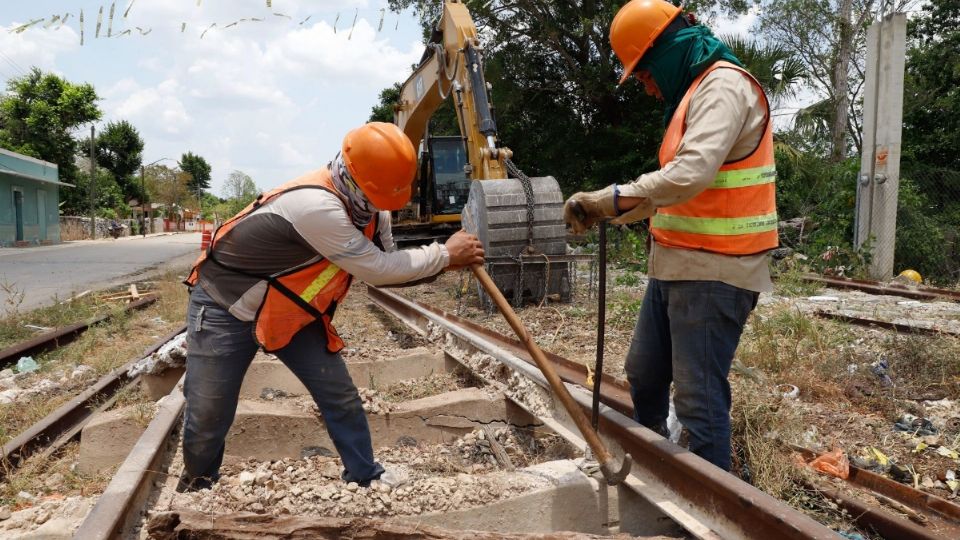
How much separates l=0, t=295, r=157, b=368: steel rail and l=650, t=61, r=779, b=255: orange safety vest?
6.43 metres

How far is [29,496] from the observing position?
133 inches

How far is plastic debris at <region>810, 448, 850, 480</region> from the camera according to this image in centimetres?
316

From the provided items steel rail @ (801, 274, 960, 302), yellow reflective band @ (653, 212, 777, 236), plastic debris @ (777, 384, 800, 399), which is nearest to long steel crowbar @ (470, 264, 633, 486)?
yellow reflective band @ (653, 212, 777, 236)

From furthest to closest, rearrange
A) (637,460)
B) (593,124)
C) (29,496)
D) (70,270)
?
(593,124) → (70,270) → (29,496) → (637,460)

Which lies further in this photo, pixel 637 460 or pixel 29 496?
pixel 29 496

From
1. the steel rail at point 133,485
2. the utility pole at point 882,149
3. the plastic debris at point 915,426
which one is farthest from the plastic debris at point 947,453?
the utility pole at point 882,149

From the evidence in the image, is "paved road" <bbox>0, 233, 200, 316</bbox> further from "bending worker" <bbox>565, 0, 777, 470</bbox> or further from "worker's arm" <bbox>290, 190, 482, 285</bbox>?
"bending worker" <bbox>565, 0, 777, 470</bbox>

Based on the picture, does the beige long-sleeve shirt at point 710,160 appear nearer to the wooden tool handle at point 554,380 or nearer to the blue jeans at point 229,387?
the wooden tool handle at point 554,380

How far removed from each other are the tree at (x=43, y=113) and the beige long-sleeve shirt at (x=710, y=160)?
40687 mm

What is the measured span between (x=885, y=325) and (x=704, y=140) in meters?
4.93

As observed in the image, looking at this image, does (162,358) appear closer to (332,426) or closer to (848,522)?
(332,426)

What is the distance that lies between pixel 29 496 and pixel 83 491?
357 mm

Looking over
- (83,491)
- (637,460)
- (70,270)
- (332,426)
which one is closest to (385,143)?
(332,426)

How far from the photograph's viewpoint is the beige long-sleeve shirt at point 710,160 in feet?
8.02
